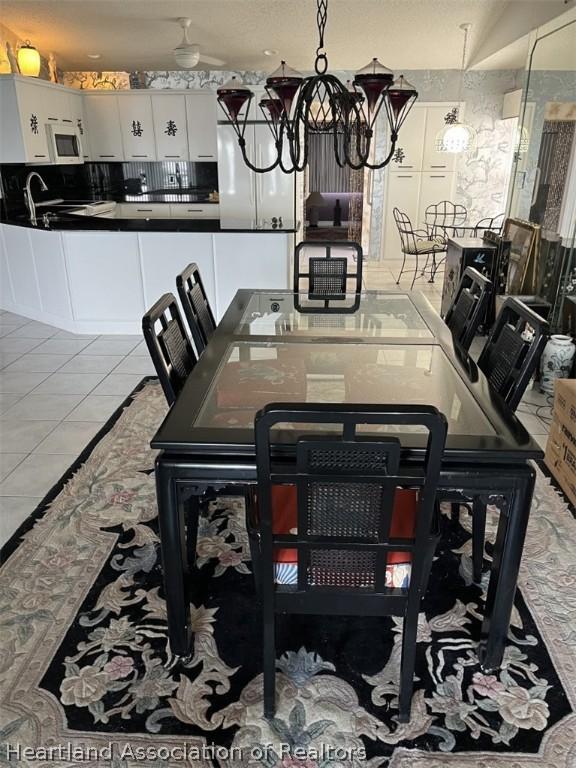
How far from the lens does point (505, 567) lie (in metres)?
1.53

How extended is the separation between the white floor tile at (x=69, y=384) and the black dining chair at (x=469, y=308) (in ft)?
7.79

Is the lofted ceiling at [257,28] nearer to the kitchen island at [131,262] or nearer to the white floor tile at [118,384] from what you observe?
the kitchen island at [131,262]

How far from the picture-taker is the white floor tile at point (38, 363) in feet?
13.6

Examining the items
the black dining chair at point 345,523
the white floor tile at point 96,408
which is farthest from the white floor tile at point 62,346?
the black dining chair at point 345,523

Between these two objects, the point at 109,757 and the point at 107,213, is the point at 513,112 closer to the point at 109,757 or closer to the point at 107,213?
the point at 107,213

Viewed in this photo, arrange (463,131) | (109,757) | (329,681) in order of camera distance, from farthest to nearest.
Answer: (463,131) < (329,681) < (109,757)

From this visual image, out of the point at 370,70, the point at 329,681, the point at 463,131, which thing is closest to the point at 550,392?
the point at 370,70

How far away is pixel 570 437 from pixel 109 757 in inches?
87.9

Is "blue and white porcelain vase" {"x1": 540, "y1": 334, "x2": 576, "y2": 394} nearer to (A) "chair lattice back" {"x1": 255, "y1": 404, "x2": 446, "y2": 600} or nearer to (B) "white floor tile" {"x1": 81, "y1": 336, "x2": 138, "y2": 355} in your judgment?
(A) "chair lattice back" {"x1": 255, "y1": 404, "x2": 446, "y2": 600}

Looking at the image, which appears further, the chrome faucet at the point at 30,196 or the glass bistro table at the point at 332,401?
the chrome faucet at the point at 30,196

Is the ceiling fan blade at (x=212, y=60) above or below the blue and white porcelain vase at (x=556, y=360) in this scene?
above

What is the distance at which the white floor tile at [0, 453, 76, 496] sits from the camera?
261 centimetres

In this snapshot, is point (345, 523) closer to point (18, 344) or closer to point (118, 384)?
point (118, 384)

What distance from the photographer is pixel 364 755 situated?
56.9 inches
